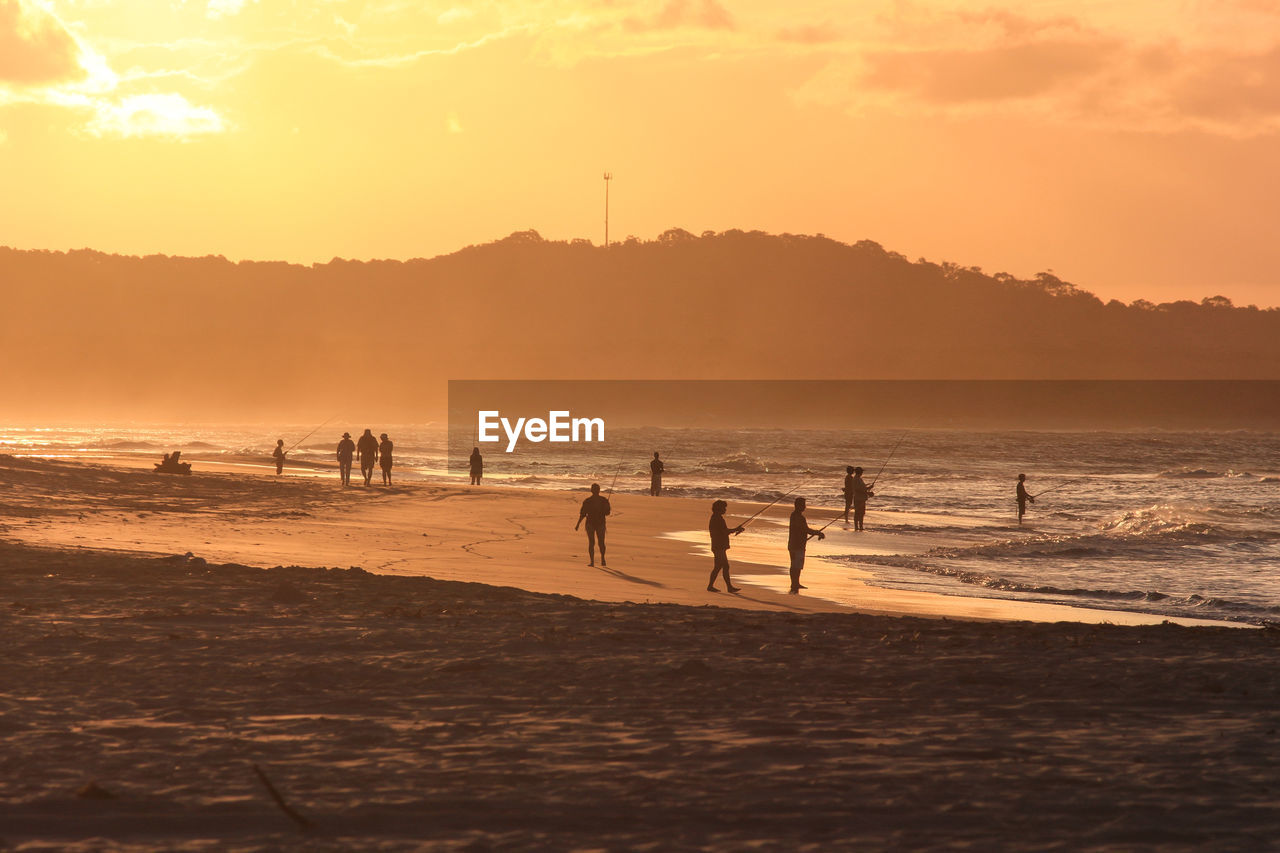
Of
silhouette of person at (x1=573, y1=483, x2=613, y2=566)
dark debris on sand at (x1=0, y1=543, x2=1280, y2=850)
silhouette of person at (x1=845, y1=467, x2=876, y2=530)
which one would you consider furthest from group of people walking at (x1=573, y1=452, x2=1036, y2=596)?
silhouette of person at (x1=845, y1=467, x2=876, y2=530)

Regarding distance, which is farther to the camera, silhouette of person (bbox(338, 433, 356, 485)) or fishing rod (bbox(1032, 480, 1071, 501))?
fishing rod (bbox(1032, 480, 1071, 501))

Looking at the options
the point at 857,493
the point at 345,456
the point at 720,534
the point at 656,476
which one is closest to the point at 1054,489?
the point at 656,476

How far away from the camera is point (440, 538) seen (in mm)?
19656

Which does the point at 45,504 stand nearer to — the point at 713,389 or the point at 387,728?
the point at 387,728

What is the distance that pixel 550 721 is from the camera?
6.51 meters

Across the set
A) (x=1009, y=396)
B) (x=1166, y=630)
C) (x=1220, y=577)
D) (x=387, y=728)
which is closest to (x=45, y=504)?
(x=387, y=728)

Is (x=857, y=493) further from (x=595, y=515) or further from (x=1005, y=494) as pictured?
(x=1005, y=494)

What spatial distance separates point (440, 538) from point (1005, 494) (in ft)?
83.9

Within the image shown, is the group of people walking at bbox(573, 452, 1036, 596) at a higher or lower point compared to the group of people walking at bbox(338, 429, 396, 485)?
lower

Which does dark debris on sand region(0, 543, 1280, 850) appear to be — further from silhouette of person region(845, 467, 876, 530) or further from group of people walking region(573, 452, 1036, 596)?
silhouette of person region(845, 467, 876, 530)

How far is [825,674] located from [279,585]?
5301mm

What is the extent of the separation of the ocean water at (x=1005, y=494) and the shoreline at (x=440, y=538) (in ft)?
4.66

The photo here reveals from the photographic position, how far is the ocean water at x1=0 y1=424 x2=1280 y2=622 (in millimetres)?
17047

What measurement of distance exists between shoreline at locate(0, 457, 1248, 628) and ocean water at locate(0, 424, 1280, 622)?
1.42 meters
